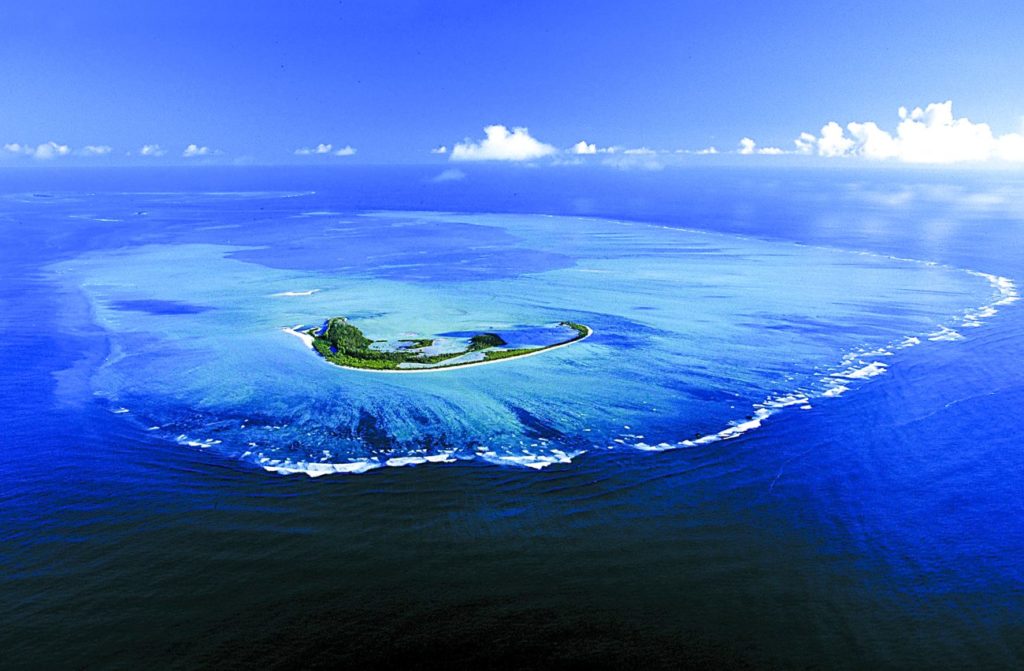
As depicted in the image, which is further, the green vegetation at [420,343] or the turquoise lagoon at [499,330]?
the green vegetation at [420,343]

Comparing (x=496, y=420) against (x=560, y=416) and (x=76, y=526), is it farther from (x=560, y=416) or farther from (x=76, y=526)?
(x=76, y=526)

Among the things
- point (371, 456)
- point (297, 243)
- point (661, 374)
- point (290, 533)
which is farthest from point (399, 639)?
point (297, 243)

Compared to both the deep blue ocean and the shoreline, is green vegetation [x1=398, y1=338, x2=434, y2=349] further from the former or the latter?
the shoreline

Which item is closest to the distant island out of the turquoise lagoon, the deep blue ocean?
the turquoise lagoon

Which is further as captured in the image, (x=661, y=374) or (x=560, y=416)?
(x=661, y=374)

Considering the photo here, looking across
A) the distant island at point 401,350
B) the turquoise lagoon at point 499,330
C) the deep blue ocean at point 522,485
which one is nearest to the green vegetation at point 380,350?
the distant island at point 401,350

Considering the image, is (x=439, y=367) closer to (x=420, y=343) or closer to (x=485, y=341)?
(x=420, y=343)

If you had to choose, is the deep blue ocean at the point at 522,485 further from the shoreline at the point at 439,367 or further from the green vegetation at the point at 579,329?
the green vegetation at the point at 579,329
